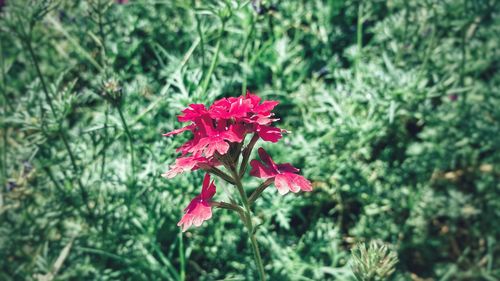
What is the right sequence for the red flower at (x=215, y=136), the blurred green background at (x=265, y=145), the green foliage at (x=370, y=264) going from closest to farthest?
the red flower at (x=215, y=136) → the green foliage at (x=370, y=264) → the blurred green background at (x=265, y=145)

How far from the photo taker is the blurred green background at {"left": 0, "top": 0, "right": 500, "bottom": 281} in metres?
2.12

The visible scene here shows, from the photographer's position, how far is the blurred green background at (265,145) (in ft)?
6.97

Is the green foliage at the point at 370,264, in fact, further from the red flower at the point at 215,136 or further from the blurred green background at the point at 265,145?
the blurred green background at the point at 265,145

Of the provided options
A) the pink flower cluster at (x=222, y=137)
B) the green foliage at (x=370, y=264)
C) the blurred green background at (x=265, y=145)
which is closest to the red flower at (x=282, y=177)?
the pink flower cluster at (x=222, y=137)

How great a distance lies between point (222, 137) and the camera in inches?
46.1

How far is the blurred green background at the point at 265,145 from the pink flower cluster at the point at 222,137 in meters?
0.66

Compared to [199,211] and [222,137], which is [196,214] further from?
[222,137]

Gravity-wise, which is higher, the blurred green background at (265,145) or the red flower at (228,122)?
the red flower at (228,122)

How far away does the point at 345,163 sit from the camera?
8.08 ft

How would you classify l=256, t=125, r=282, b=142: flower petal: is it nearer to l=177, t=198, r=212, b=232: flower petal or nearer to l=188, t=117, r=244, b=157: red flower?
l=188, t=117, r=244, b=157: red flower

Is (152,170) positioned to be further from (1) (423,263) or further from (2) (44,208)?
(1) (423,263)

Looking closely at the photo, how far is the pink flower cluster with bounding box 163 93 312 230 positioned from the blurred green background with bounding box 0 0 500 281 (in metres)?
0.66

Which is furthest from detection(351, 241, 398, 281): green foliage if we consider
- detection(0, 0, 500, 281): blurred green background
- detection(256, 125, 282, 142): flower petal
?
detection(0, 0, 500, 281): blurred green background

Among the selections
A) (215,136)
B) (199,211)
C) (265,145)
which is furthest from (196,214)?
(265,145)
